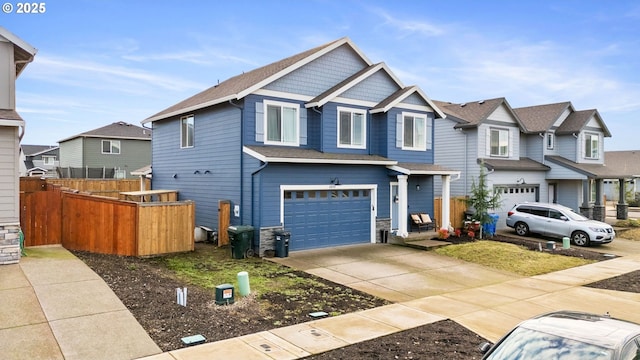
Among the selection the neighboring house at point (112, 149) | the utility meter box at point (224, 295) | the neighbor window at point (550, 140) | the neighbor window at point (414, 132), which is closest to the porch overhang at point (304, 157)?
the neighbor window at point (414, 132)

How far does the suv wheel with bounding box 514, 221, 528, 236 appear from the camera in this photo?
22625 millimetres

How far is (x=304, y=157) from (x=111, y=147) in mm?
32486

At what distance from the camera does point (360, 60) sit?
1995 centimetres

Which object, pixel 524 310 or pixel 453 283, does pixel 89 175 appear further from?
pixel 524 310

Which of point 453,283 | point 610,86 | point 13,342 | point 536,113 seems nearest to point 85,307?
point 13,342

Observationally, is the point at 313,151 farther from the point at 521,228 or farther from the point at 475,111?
the point at 475,111

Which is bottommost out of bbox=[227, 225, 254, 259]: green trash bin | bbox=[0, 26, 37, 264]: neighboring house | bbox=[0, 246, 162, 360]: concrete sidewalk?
bbox=[0, 246, 162, 360]: concrete sidewalk

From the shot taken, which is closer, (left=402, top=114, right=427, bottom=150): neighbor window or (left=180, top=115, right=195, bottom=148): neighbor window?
(left=180, top=115, right=195, bottom=148): neighbor window

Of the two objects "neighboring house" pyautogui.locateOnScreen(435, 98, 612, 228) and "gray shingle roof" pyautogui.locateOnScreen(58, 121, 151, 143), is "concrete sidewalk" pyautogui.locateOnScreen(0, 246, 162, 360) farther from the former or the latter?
"gray shingle roof" pyautogui.locateOnScreen(58, 121, 151, 143)

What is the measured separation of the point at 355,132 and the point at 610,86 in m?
23.0

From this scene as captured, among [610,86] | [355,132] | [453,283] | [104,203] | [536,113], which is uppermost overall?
[610,86]

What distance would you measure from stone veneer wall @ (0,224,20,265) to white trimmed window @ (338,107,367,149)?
11.5 metres

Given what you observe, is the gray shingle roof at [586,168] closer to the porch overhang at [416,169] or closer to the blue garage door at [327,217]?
the porch overhang at [416,169]

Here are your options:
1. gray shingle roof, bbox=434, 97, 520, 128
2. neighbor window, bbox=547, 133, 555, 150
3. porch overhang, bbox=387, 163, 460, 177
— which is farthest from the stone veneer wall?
neighbor window, bbox=547, 133, 555, 150
